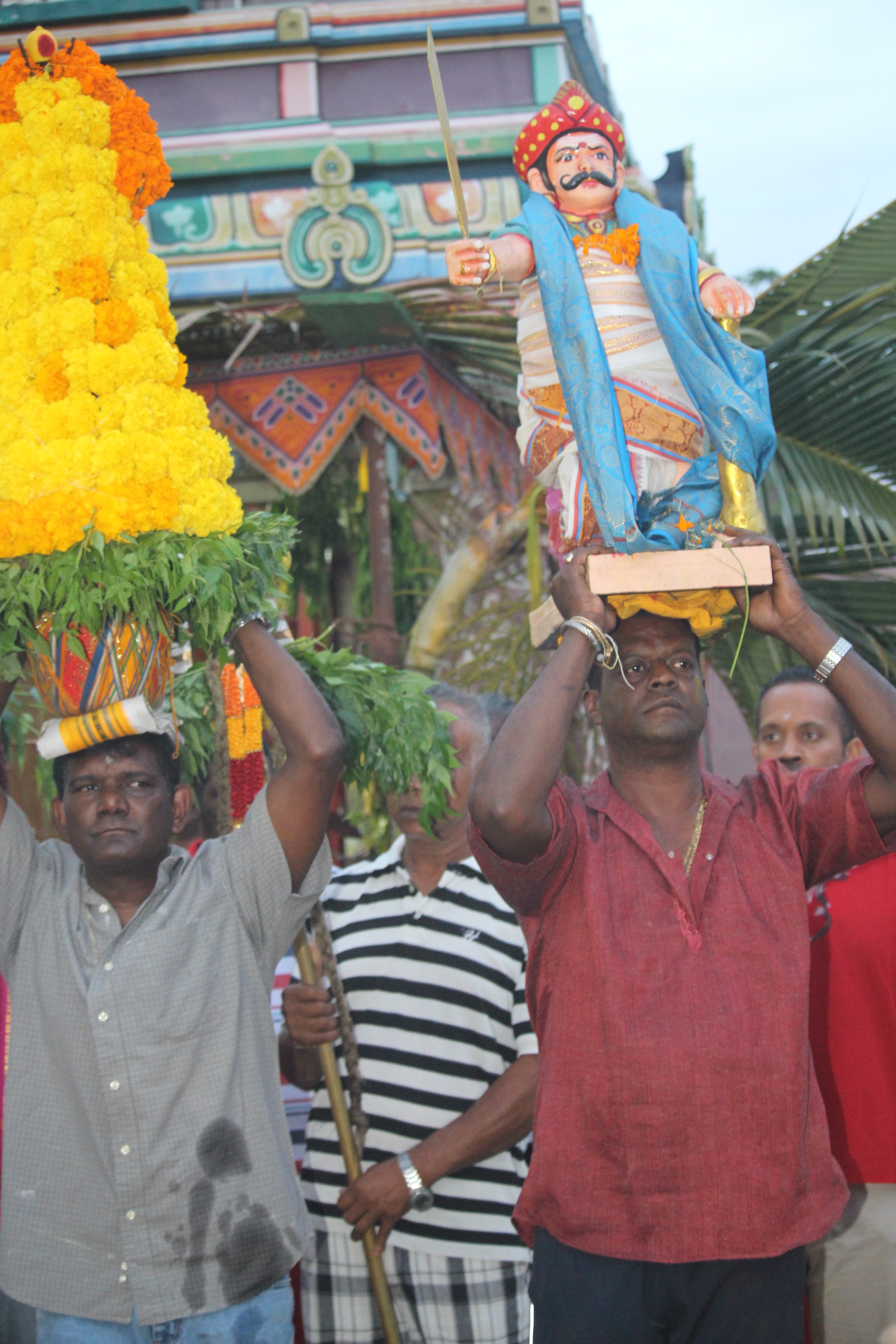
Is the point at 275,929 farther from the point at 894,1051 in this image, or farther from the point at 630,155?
the point at 630,155

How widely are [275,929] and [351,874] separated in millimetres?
675

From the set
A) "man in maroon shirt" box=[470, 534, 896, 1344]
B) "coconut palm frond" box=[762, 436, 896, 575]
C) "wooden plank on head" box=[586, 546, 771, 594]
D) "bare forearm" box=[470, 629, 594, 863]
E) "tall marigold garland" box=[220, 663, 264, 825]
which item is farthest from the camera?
"coconut palm frond" box=[762, 436, 896, 575]

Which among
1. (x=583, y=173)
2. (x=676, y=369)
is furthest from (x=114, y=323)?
(x=676, y=369)

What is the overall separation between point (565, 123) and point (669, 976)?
64.8 inches

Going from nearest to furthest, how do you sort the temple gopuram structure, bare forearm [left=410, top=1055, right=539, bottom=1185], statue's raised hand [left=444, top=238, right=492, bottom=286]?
statue's raised hand [left=444, top=238, right=492, bottom=286] → bare forearm [left=410, top=1055, right=539, bottom=1185] → the temple gopuram structure

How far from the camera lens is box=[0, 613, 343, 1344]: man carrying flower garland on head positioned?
2201mm

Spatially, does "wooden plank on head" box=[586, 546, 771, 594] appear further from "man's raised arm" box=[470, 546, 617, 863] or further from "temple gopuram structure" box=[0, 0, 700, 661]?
"temple gopuram structure" box=[0, 0, 700, 661]

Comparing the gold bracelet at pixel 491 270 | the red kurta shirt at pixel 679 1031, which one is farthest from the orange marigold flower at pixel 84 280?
the red kurta shirt at pixel 679 1031

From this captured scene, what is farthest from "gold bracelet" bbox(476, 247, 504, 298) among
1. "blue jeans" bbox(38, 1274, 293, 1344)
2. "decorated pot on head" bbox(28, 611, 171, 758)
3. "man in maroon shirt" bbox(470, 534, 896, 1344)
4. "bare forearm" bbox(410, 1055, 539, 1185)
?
"blue jeans" bbox(38, 1274, 293, 1344)

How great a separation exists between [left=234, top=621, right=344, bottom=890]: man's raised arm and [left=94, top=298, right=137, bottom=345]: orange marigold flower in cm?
60

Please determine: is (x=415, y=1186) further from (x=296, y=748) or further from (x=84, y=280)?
(x=84, y=280)

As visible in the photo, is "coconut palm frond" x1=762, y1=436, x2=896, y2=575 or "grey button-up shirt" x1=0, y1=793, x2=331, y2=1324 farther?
"coconut palm frond" x1=762, y1=436, x2=896, y2=575

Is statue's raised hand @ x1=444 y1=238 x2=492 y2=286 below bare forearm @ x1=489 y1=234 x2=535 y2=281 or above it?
below

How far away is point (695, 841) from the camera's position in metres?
2.18
